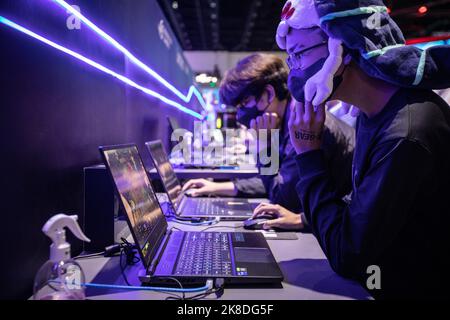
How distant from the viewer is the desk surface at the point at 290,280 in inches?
32.5

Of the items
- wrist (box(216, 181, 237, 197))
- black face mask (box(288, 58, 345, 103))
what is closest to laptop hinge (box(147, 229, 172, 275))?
black face mask (box(288, 58, 345, 103))

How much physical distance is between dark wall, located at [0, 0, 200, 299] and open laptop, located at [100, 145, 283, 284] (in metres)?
0.17

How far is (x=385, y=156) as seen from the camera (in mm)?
865

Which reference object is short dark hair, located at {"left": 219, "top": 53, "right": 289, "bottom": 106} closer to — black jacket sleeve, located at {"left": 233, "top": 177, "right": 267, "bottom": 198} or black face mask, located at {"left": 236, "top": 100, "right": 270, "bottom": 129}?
black face mask, located at {"left": 236, "top": 100, "right": 270, "bottom": 129}

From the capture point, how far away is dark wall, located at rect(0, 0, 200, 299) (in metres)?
0.79

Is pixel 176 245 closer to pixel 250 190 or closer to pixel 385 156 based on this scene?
pixel 385 156

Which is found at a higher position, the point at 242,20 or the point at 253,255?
the point at 242,20

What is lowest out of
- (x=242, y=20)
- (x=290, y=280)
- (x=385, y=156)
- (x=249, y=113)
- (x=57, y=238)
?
(x=290, y=280)

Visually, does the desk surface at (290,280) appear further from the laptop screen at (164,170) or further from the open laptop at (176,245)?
the laptop screen at (164,170)

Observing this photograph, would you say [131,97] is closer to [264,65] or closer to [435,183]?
[264,65]

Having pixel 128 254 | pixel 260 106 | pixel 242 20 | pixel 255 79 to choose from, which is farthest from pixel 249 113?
pixel 242 20

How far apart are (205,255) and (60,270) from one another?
0.40m
